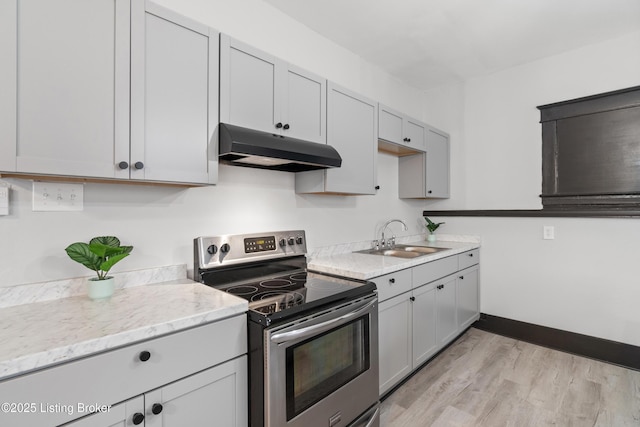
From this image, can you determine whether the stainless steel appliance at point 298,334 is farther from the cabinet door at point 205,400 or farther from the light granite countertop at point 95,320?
the light granite countertop at point 95,320

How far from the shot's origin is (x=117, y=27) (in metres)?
1.28

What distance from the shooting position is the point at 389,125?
8.78ft

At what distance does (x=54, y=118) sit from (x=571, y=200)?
361 centimetres

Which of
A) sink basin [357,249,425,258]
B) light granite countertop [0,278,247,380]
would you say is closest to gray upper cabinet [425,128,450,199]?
sink basin [357,249,425,258]

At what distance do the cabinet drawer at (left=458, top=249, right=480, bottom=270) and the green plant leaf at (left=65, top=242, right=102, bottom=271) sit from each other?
109 inches

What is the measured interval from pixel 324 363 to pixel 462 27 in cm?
259

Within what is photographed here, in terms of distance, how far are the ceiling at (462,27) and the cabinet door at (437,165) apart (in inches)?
28.5

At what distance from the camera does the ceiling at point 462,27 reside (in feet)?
7.23

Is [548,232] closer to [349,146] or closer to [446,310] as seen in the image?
[446,310]

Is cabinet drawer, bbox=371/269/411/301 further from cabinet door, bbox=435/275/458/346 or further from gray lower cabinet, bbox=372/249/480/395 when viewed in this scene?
cabinet door, bbox=435/275/458/346

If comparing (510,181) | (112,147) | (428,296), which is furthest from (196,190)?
(510,181)

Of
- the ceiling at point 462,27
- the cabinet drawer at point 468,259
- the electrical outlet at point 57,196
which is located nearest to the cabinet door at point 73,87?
the electrical outlet at point 57,196

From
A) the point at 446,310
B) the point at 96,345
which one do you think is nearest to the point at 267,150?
the point at 96,345

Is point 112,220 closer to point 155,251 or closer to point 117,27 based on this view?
point 155,251
